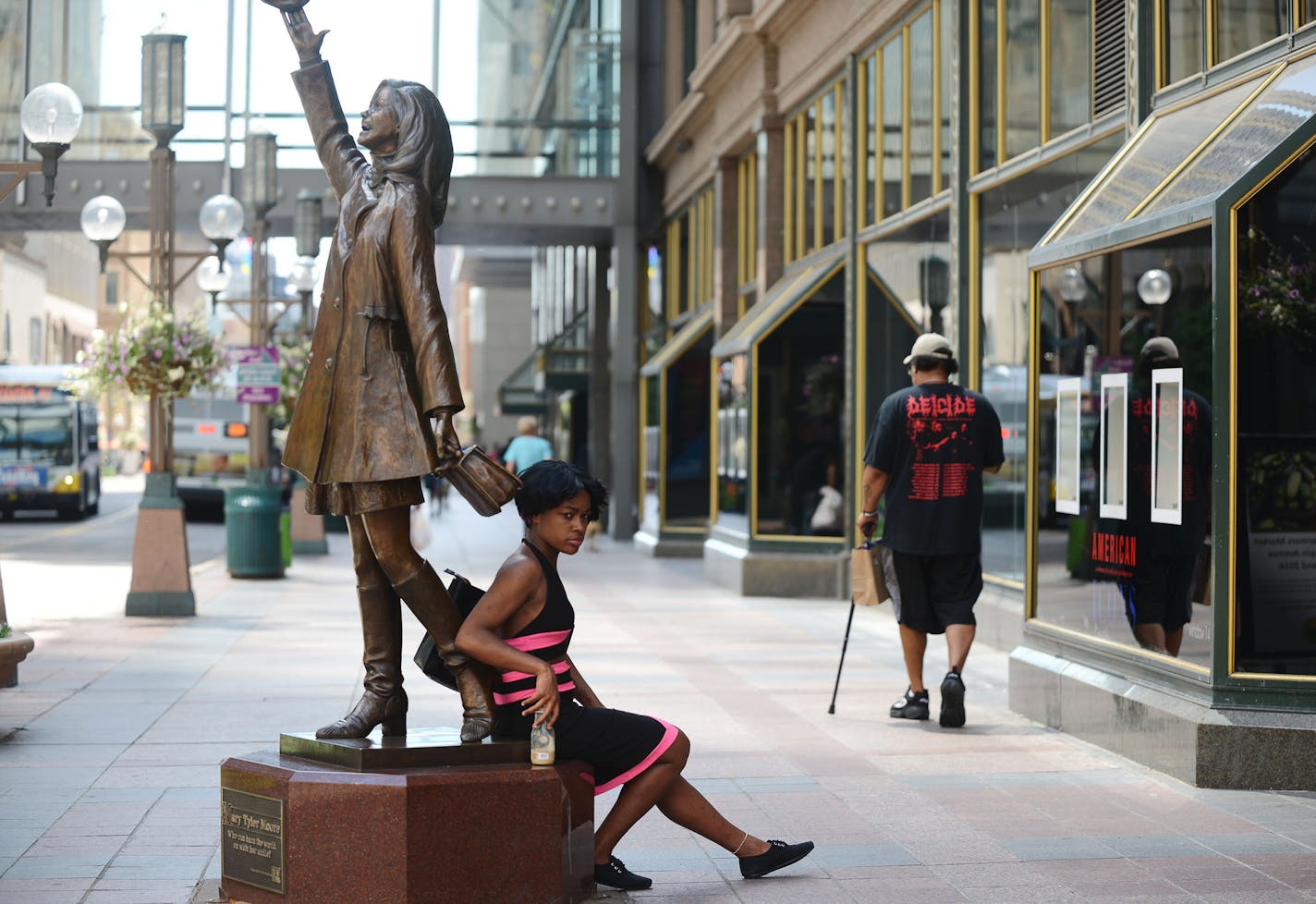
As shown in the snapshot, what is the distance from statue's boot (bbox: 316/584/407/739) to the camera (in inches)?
232

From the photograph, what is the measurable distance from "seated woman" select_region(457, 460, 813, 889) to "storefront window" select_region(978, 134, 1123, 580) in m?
7.51

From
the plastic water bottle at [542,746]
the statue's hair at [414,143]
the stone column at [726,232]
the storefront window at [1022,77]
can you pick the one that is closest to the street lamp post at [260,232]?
the stone column at [726,232]

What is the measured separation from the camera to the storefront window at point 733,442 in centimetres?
1934

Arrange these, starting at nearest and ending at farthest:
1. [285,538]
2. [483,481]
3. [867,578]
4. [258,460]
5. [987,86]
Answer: [483,481], [867,578], [987,86], [285,538], [258,460]

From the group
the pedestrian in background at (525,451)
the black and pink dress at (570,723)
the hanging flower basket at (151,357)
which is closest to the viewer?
the black and pink dress at (570,723)

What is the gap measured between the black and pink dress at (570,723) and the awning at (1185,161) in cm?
359

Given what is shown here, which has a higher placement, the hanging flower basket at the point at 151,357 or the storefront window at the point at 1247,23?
the storefront window at the point at 1247,23

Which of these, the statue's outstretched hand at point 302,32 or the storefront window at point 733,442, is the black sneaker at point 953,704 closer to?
the statue's outstretched hand at point 302,32

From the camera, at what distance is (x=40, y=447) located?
38.4m

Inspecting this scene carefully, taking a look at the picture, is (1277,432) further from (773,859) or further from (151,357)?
(151,357)

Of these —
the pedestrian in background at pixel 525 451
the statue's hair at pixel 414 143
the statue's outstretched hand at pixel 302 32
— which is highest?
the statue's outstretched hand at pixel 302 32

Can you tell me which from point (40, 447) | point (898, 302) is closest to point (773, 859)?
point (898, 302)

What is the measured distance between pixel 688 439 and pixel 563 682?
1956 centimetres

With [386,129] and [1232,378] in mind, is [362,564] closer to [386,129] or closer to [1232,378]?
[386,129]
